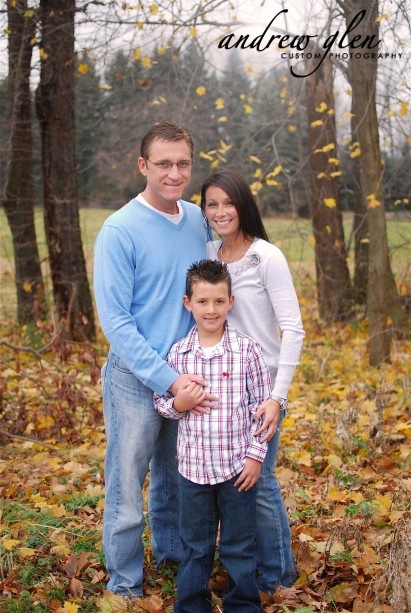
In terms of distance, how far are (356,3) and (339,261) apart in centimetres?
434

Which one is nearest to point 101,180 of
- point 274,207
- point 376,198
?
point 274,207

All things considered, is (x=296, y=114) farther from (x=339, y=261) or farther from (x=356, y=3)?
(x=356, y=3)

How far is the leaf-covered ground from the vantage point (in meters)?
3.31

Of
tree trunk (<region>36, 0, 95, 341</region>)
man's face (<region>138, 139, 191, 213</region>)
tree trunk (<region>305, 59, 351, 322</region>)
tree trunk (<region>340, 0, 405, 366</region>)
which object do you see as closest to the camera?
man's face (<region>138, 139, 191, 213</region>)

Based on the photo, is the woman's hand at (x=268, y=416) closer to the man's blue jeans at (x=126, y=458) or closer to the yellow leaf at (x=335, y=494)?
the man's blue jeans at (x=126, y=458)

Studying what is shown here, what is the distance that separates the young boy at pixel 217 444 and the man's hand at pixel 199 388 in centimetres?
2

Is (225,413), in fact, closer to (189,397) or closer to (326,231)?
(189,397)

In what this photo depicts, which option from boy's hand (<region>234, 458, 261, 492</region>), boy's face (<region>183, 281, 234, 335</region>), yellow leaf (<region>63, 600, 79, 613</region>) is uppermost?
boy's face (<region>183, 281, 234, 335</region>)

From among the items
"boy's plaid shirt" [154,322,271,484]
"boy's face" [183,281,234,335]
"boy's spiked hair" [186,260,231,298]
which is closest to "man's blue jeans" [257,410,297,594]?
"boy's plaid shirt" [154,322,271,484]

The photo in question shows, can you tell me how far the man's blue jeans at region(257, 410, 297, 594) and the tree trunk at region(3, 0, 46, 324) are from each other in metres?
6.69

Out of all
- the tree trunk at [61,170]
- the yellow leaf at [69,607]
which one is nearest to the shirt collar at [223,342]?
the yellow leaf at [69,607]

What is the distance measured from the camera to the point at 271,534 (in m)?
3.30

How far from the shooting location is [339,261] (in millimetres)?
10414

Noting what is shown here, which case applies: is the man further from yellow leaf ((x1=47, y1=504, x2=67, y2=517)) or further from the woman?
yellow leaf ((x1=47, y1=504, x2=67, y2=517))
